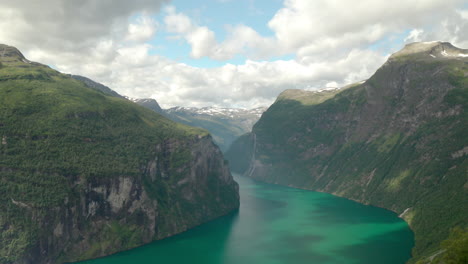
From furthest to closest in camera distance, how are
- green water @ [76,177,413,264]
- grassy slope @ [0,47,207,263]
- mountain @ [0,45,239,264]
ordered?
green water @ [76,177,413,264] → mountain @ [0,45,239,264] → grassy slope @ [0,47,207,263]

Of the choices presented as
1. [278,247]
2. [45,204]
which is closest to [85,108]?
[45,204]

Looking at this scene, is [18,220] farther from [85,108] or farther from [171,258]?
[85,108]

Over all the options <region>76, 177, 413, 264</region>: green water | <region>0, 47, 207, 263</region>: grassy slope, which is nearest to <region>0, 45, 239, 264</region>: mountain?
<region>0, 47, 207, 263</region>: grassy slope

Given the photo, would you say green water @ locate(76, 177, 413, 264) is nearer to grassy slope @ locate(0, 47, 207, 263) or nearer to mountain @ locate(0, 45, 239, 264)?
mountain @ locate(0, 45, 239, 264)

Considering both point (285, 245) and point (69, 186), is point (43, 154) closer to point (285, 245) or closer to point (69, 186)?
point (69, 186)

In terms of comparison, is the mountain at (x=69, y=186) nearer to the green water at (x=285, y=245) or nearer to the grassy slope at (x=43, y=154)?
the grassy slope at (x=43, y=154)

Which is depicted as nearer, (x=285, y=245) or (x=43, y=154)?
(x=43, y=154)

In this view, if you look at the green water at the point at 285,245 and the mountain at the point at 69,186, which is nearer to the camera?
the mountain at the point at 69,186

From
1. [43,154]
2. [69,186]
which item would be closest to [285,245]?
[69,186]

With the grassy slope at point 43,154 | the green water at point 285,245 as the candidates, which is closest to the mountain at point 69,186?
the grassy slope at point 43,154

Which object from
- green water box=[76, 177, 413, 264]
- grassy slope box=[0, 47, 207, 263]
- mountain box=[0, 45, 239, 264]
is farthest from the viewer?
green water box=[76, 177, 413, 264]
